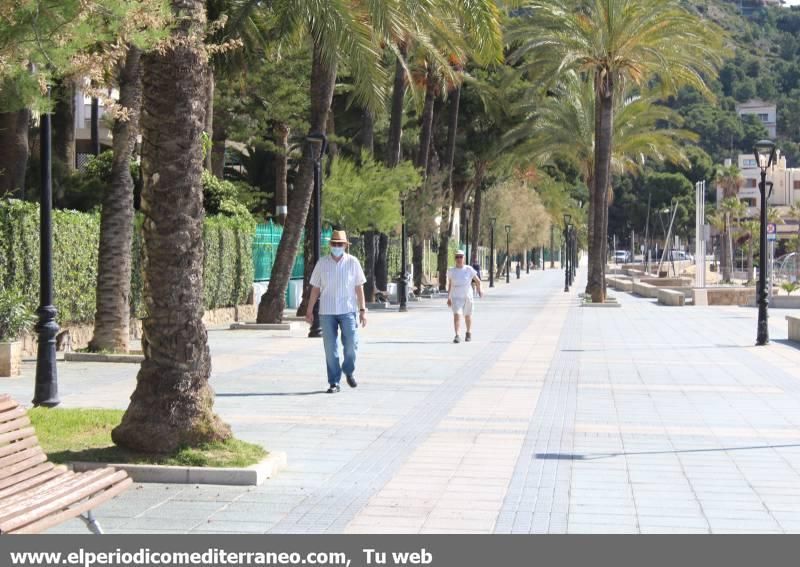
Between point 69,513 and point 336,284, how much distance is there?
749 cm

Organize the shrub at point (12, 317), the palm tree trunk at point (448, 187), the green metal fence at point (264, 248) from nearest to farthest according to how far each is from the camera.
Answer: the shrub at point (12, 317) < the green metal fence at point (264, 248) < the palm tree trunk at point (448, 187)

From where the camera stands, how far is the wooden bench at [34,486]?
17.0 feet

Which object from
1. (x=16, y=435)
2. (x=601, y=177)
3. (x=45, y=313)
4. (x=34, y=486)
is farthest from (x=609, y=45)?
(x=34, y=486)

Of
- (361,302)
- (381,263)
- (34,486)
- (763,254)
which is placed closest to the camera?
(34,486)

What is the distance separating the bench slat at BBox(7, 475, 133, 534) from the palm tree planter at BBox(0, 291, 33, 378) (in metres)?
8.73

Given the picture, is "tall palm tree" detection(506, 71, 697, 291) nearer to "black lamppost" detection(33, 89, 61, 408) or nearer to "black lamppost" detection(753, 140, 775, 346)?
"black lamppost" detection(753, 140, 775, 346)

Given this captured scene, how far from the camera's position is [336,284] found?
12.8 meters

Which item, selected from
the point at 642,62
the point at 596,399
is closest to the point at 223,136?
the point at 642,62

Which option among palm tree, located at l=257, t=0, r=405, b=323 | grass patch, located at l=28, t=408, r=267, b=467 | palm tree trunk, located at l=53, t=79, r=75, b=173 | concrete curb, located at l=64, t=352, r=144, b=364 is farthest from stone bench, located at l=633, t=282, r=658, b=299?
grass patch, located at l=28, t=408, r=267, b=467

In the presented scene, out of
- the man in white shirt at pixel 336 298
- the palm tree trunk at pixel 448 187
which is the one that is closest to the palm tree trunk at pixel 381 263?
the palm tree trunk at pixel 448 187

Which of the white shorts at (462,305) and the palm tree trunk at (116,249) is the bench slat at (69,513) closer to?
the palm tree trunk at (116,249)

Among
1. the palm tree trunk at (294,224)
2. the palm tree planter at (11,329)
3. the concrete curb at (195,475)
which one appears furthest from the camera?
the palm tree trunk at (294,224)

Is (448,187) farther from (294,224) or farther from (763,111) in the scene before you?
(763,111)

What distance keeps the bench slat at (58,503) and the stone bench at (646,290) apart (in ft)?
129
